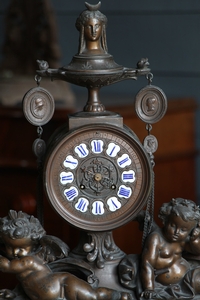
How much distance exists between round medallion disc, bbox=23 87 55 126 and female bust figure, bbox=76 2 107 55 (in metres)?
0.13

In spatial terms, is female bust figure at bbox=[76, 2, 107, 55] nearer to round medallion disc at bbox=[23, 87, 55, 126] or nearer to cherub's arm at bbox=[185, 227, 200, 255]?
round medallion disc at bbox=[23, 87, 55, 126]

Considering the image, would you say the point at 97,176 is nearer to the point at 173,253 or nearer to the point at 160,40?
the point at 173,253

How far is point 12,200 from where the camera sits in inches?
95.0

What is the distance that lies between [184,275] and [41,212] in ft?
1.21

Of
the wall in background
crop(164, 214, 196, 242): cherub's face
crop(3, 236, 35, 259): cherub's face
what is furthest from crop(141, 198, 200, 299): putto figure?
the wall in background

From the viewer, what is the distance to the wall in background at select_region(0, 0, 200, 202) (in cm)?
373

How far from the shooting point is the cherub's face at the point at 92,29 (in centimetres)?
165

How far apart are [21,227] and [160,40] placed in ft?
7.66

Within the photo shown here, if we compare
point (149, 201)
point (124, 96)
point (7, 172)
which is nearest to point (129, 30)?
point (124, 96)

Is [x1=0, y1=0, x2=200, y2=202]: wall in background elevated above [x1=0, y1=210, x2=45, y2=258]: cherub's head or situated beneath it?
elevated above

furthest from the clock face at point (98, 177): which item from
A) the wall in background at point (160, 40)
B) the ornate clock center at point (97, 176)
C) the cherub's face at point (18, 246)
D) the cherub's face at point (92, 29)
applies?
the wall in background at point (160, 40)

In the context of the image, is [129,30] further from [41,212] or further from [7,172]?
[41,212]

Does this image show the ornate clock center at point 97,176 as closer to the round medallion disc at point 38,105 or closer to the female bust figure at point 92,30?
the round medallion disc at point 38,105

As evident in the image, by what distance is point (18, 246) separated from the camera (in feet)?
5.29
